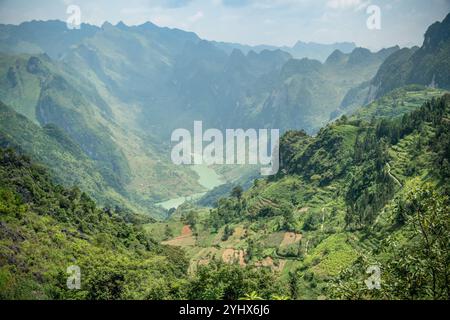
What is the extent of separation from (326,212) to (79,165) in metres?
142

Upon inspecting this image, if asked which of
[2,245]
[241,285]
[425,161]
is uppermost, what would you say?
[425,161]

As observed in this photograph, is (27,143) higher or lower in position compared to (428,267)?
higher

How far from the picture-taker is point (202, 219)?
354ft

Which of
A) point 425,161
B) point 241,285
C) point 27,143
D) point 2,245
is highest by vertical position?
point 27,143

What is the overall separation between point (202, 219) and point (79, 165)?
339 feet

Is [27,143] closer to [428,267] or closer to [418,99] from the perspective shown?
[418,99]

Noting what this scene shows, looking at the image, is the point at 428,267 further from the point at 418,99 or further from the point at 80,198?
the point at 418,99

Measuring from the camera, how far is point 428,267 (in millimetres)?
17609

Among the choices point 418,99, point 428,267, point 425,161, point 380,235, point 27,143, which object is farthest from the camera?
point 27,143

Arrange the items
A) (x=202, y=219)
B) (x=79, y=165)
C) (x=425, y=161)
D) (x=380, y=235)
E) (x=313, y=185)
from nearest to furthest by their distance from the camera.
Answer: (x=380, y=235) → (x=425, y=161) → (x=313, y=185) → (x=202, y=219) → (x=79, y=165)

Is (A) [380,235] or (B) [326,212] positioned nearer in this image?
(A) [380,235]

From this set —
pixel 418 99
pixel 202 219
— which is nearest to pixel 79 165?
pixel 202 219
